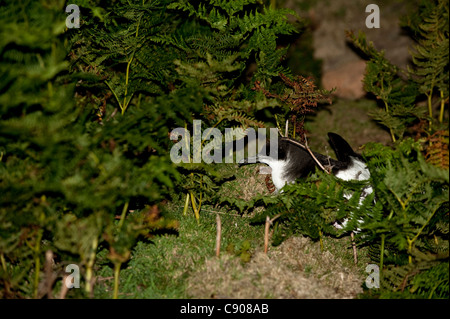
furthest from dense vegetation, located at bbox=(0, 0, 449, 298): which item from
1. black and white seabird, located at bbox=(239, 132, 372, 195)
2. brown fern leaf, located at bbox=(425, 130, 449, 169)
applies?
black and white seabird, located at bbox=(239, 132, 372, 195)

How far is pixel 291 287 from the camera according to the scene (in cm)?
289

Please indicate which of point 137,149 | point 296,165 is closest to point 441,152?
point 296,165

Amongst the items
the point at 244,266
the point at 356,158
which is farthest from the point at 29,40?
the point at 356,158

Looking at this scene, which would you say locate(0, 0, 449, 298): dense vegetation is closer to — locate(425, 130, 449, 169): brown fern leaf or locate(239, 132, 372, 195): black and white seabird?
locate(425, 130, 449, 169): brown fern leaf

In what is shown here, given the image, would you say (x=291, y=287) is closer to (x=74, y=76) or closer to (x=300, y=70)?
(x=74, y=76)

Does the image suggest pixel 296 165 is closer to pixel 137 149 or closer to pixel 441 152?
pixel 441 152

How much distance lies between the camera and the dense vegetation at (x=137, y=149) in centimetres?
235

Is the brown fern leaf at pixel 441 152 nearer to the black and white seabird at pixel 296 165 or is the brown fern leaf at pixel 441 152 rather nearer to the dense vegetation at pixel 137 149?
the dense vegetation at pixel 137 149

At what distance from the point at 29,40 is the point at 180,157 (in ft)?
5.02

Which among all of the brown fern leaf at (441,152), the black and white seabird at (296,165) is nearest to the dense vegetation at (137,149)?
the brown fern leaf at (441,152)

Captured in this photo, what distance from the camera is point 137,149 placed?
8.59 ft

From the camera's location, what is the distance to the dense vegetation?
2346 mm

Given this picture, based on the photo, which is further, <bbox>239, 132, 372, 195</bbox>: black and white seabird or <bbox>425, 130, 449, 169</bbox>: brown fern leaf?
<bbox>239, 132, 372, 195</bbox>: black and white seabird

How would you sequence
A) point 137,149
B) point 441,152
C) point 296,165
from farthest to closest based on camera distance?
point 296,165 < point 441,152 < point 137,149
